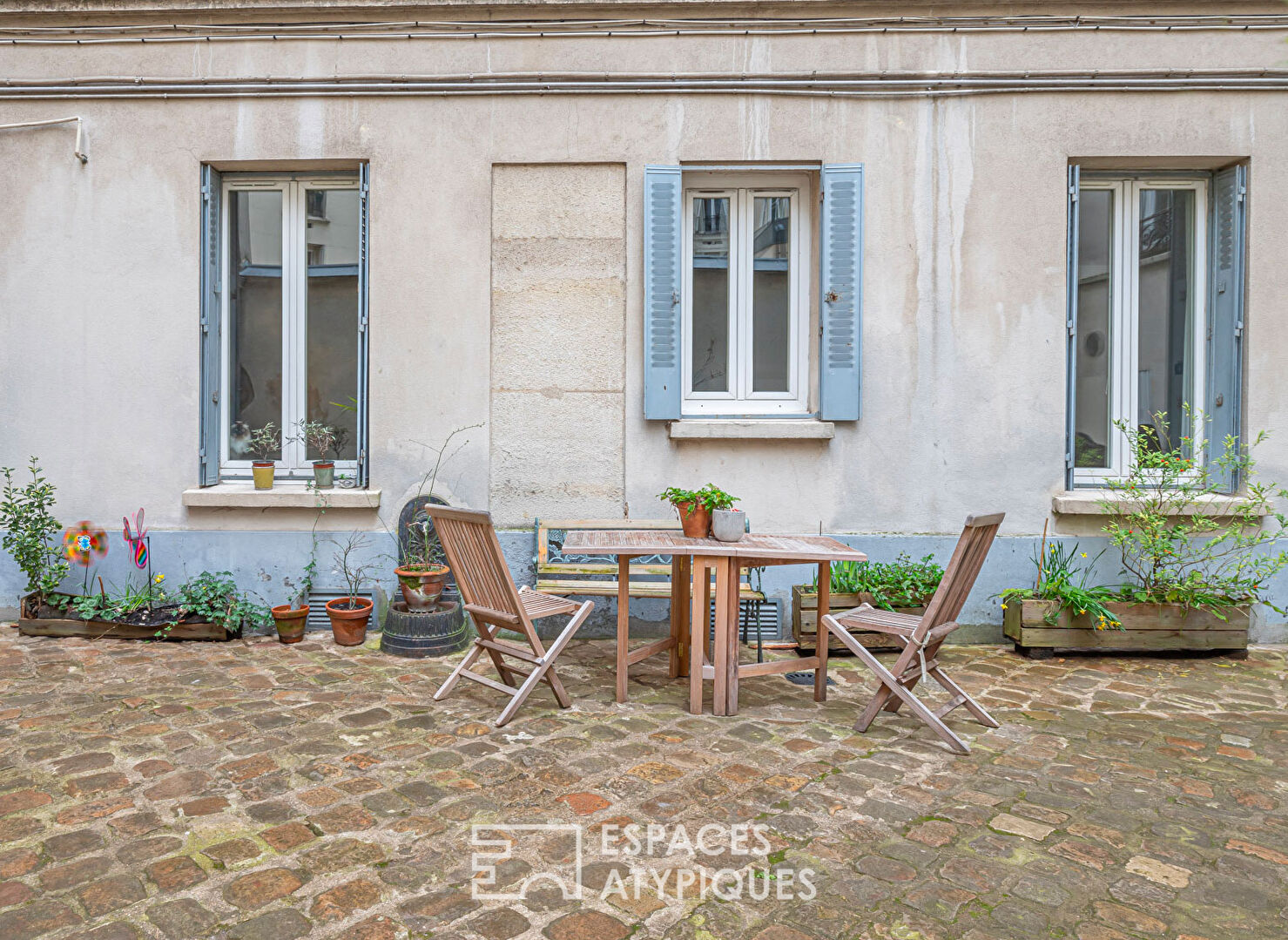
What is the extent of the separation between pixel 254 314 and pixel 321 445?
1103 mm

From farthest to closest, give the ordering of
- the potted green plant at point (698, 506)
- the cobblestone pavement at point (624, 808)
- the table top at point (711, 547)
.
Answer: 1. the potted green plant at point (698, 506)
2. the table top at point (711, 547)
3. the cobblestone pavement at point (624, 808)

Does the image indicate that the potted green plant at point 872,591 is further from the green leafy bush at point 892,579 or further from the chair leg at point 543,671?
the chair leg at point 543,671

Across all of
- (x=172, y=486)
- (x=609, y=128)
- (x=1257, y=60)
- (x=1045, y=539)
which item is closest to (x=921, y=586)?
(x=1045, y=539)

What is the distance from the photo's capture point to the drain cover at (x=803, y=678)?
475 centimetres

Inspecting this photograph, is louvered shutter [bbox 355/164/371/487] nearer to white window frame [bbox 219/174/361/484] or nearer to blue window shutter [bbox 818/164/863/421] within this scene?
white window frame [bbox 219/174/361/484]

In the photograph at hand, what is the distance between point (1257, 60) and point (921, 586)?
4.15 m

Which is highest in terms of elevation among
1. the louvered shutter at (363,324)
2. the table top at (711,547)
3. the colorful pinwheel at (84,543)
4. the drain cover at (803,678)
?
the louvered shutter at (363,324)

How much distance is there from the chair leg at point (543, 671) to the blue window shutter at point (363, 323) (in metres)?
2.46

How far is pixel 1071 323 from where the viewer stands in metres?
5.77

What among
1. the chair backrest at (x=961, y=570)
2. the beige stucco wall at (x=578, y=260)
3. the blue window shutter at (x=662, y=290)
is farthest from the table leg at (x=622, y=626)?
the blue window shutter at (x=662, y=290)

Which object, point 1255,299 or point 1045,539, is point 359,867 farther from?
point 1255,299

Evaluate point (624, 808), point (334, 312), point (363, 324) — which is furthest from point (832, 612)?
point (334, 312)

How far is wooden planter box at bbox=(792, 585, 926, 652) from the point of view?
17.2ft

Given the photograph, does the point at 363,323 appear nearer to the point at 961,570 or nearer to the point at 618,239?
the point at 618,239
